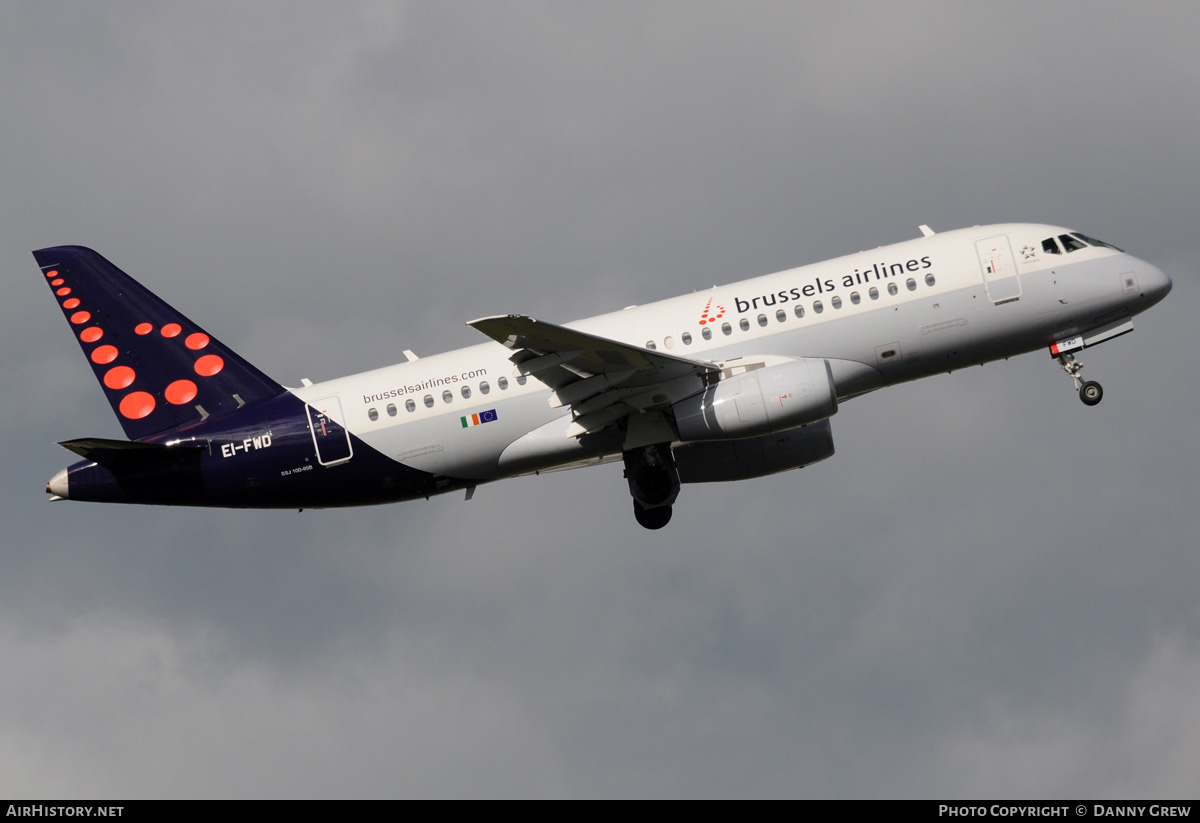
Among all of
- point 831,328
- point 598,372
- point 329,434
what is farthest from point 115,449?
point 831,328

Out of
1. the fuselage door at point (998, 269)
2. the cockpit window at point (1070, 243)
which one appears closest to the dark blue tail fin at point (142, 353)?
the fuselage door at point (998, 269)

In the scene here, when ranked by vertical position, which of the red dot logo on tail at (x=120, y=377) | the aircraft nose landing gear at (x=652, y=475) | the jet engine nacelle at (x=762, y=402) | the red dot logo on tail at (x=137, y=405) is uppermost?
the red dot logo on tail at (x=120, y=377)

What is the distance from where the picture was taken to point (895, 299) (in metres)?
39.2

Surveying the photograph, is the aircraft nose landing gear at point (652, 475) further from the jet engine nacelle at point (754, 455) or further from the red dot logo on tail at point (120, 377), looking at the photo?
the red dot logo on tail at point (120, 377)

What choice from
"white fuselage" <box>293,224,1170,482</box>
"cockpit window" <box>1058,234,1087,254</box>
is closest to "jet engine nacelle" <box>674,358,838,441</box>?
"white fuselage" <box>293,224,1170,482</box>

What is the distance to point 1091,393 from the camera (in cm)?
4084

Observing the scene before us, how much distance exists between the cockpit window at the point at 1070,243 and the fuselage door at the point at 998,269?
171cm

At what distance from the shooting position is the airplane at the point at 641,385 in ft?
127

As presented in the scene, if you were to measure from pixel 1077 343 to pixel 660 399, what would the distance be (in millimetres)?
11831

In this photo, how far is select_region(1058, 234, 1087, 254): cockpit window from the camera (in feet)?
132

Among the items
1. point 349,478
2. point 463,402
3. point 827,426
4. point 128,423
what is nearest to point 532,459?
point 463,402

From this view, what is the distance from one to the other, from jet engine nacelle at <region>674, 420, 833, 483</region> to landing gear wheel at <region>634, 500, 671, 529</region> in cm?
120

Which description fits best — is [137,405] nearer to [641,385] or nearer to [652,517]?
[641,385]
